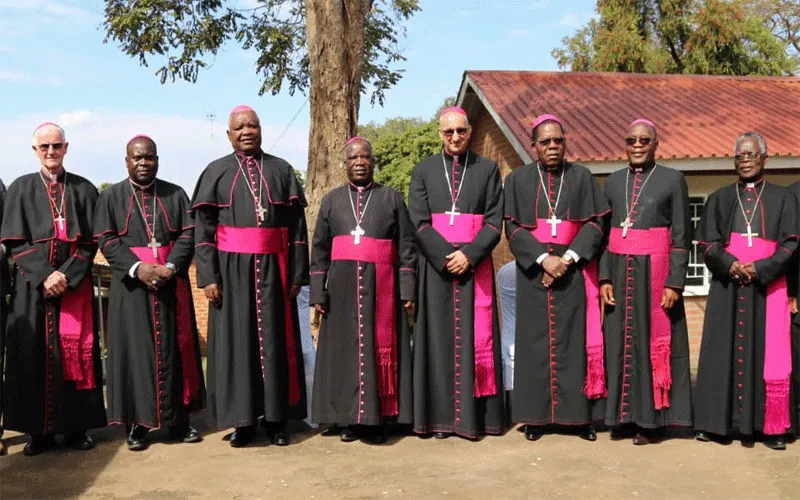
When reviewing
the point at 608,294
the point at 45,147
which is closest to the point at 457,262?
the point at 608,294

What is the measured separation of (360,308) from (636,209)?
2.01 m

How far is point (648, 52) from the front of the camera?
1008 inches

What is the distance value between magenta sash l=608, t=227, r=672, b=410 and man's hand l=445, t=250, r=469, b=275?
109 cm

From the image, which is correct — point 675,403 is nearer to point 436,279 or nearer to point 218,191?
point 436,279

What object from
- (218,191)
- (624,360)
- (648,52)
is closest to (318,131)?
(218,191)

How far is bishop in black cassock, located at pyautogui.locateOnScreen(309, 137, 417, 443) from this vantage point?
6.21 m

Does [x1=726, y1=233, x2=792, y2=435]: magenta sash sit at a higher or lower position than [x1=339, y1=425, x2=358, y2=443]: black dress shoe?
higher

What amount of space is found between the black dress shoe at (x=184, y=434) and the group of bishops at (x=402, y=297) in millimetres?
19

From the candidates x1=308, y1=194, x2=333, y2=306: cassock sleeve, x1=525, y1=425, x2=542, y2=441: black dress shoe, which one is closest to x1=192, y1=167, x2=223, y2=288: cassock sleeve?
x1=308, y1=194, x2=333, y2=306: cassock sleeve

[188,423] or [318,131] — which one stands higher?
[318,131]

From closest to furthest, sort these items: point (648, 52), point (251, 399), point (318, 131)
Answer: point (251, 399), point (318, 131), point (648, 52)

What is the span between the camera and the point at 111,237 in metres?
6.18

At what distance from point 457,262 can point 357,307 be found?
0.76m

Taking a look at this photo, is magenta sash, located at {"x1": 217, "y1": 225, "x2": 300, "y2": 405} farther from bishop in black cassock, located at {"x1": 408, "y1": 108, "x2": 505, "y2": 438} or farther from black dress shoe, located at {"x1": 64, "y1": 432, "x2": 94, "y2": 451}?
black dress shoe, located at {"x1": 64, "y1": 432, "x2": 94, "y2": 451}
